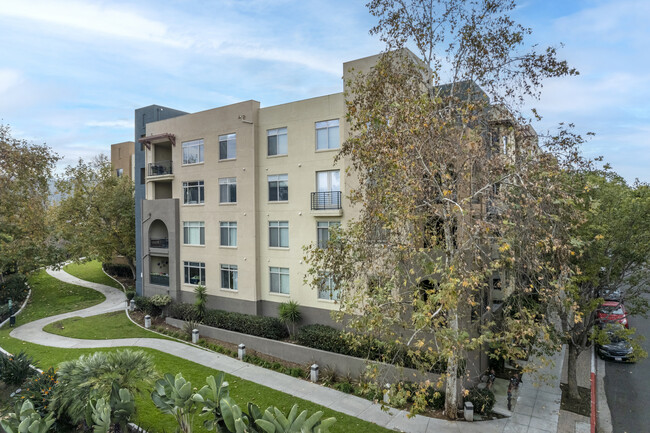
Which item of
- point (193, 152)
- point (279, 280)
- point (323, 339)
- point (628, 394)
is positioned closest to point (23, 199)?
point (193, 152)

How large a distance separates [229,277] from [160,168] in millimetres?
9389

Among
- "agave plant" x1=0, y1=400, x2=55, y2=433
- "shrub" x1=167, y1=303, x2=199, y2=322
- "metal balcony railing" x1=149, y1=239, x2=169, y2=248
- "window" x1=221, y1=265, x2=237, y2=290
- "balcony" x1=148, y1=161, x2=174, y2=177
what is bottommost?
"shrub" x1=167, y1=303, x2=199, y2=322

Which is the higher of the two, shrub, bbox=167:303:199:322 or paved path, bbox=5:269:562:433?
shrub, bbox=167:303:199:322

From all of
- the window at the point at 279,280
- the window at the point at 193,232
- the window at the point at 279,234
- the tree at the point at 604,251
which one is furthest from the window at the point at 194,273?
the tree at the point at 604,251

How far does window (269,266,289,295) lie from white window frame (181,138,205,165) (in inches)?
337

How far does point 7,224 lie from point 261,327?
68.7 ft

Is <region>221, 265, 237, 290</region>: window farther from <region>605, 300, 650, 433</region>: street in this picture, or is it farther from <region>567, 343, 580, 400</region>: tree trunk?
<region>605, 300, 650, 433</region>: street

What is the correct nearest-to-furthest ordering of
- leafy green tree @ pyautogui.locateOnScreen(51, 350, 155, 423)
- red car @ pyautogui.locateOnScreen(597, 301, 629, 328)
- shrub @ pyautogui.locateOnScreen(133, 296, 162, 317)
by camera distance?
leafy green tree @ pyautogui.locateOnScreen(51, 350, 155, 423), red car @ pyautogui.locateOnScreen(597, 301, 629, 328), shrub @ pyautogui.locateOnScreen(133, 296, 162, 317)

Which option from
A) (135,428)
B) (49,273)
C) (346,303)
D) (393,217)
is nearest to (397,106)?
(393,217)

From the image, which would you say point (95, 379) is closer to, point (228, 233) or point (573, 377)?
point (228, 233)

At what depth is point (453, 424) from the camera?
12.8 meters

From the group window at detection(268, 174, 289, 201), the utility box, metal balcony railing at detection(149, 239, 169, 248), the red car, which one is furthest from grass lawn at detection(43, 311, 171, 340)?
the red car

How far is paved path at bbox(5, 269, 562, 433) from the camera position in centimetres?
1278

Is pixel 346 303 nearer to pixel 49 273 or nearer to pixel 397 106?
pixel 397 106
